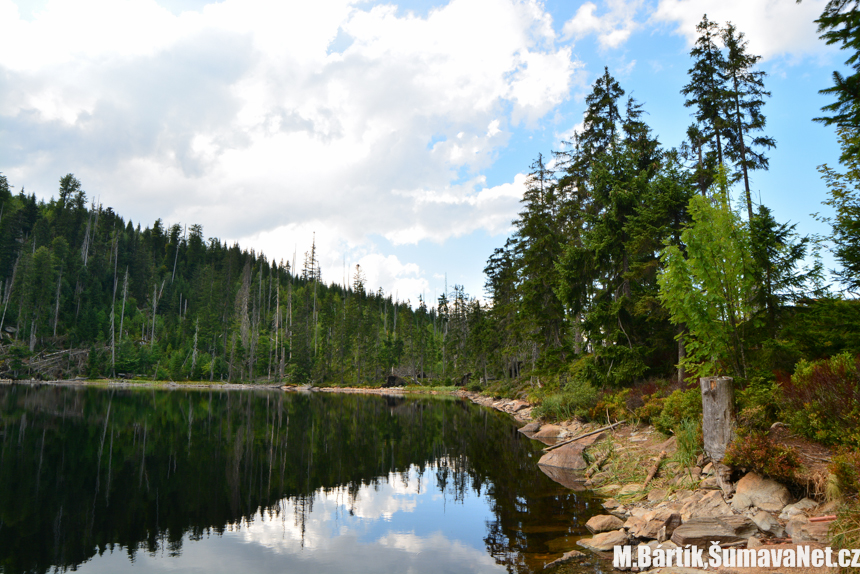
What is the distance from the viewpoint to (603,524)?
984 centimetres

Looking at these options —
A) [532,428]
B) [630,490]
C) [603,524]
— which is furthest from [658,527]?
[532,428]

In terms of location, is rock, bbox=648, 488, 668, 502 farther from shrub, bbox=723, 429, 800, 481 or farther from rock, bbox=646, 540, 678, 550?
rock, bbox=646, 540, 678, 550

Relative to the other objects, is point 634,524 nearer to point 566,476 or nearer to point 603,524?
point 603,524

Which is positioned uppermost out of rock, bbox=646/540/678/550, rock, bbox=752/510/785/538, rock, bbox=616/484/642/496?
rock, bbox=752/510/785/538

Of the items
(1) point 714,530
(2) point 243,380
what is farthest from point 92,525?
(2) point 243,380

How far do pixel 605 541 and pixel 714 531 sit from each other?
6.74 feet

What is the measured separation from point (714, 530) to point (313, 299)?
10685 cm

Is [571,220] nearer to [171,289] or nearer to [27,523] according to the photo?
[27,523]

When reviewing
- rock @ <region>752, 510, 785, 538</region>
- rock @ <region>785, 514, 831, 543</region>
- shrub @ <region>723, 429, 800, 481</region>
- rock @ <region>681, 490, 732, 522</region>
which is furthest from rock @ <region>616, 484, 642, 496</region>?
rock @ <region>785, 514, 831, 543</region>

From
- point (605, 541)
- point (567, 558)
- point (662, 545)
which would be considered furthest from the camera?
point (605, 541)

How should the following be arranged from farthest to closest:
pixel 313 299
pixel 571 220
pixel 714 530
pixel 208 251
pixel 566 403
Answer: pixel 208 251 < pixel 313 299 < pixel 571 220 < pixel 566 403 < pixel 714 530

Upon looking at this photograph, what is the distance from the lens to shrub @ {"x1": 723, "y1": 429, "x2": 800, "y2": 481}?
324 inches

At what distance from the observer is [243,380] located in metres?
85.0

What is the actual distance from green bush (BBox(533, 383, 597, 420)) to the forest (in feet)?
0.49
